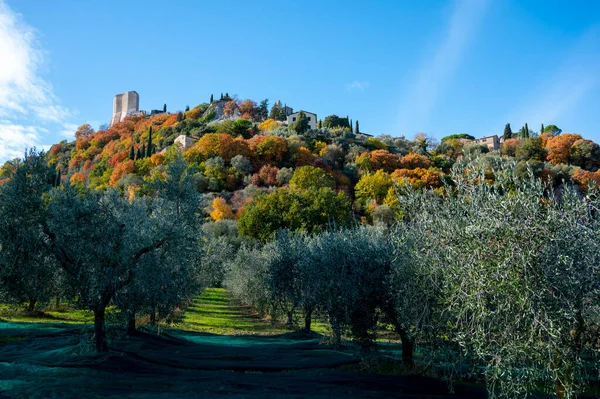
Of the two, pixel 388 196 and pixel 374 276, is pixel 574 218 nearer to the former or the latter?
pixel 374 276

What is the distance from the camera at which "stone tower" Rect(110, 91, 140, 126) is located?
17825 centimetres

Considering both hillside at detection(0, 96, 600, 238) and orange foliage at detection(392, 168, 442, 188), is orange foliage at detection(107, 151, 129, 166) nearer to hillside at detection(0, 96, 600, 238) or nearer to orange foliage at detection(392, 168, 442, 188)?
hillside at detection(0, 96, 600, 238)

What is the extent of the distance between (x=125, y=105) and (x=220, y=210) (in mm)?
133320

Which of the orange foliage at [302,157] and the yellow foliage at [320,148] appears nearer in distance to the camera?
the orange foliage at [302,157]

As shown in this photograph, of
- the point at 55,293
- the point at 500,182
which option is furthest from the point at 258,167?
the point at 500,182

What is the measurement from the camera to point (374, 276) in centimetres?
1430

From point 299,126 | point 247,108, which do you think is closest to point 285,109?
point 247,108

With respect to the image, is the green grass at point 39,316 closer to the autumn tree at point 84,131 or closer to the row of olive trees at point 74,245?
the row of olive trees at point 74,245

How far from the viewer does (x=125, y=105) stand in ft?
591

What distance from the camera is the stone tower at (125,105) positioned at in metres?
178

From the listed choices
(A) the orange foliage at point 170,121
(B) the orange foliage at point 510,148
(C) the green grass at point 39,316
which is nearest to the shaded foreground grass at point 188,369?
(C) the green grass at point 39,316

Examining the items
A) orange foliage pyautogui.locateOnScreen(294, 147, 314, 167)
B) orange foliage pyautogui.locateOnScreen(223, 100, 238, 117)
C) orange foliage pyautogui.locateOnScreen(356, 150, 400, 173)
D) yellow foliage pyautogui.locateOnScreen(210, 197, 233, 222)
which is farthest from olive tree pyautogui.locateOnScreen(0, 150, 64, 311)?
orange foliage pyautogui.locateOnScreen(223, 100, 238, 117)

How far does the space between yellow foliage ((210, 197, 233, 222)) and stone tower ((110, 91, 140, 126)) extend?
406 feet

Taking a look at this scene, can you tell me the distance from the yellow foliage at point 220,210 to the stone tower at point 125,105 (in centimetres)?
12373
